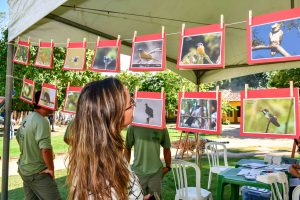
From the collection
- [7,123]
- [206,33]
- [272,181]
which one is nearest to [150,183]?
[272,181]

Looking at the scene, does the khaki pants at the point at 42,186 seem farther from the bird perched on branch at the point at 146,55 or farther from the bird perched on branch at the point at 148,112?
the bird perched on branch at the point at 146,55

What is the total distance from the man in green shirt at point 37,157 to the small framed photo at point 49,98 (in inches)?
5.6

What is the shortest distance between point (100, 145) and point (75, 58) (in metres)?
2.19

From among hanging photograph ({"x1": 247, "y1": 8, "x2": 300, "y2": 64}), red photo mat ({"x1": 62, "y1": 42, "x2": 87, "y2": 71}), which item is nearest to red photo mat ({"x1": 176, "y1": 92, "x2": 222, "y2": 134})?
hanging photograph ({"x1": 247, "y1": 8, "x2": 300, "y2": 64})

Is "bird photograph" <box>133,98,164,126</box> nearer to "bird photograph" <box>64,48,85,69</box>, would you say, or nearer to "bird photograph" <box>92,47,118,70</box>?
"bird photograph" <box>92,47,118,70</box>

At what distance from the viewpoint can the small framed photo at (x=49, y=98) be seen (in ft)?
11.3

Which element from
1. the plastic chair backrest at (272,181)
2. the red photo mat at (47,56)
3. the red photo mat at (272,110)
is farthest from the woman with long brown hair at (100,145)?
the plastic chair backrest at (272,181)

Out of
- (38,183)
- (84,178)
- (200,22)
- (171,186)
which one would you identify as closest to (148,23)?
(200,22)

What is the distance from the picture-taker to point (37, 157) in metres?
3.38

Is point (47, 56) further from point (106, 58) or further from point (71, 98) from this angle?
point (106, 58)

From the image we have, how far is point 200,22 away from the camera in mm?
4371

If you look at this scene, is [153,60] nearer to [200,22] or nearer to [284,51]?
[284,51]

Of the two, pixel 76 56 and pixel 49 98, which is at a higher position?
pixel 76 56

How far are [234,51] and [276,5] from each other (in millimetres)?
1592
